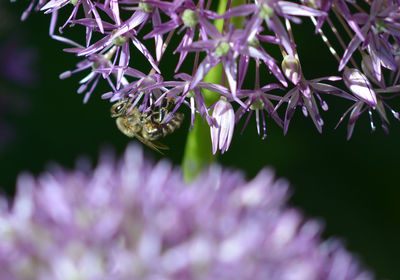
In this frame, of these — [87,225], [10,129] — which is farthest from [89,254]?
[10,129]

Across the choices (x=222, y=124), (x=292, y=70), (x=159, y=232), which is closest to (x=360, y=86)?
(x=292, y=70)

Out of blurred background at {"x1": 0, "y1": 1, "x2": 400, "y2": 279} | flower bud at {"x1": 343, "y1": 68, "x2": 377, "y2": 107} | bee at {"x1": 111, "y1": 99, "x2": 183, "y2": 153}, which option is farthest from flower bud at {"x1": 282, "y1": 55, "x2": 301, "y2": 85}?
blurred background at {"x1": 0, "y1": 1, "x2": 400, "y2": 279}

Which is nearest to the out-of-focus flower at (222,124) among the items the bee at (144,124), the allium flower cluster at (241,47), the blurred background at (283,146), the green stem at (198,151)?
the allium flower cluster at (241,47)

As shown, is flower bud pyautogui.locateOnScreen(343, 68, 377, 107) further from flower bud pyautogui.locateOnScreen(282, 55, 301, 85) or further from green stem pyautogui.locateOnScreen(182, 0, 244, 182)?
green stem pyautogui.locateOnScreen(182, 0, 244, 182)

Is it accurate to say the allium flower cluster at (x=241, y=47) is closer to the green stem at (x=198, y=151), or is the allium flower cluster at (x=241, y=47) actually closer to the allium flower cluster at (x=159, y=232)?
the green stem at (x=198, y=151)

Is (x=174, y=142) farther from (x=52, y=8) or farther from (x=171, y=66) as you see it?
(x=52, y=8)

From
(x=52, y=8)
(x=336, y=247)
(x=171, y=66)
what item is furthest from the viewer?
(x=171, y=66)

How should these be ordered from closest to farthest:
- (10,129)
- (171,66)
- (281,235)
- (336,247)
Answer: (281,235), (336,247), (171,66), (10,129)
